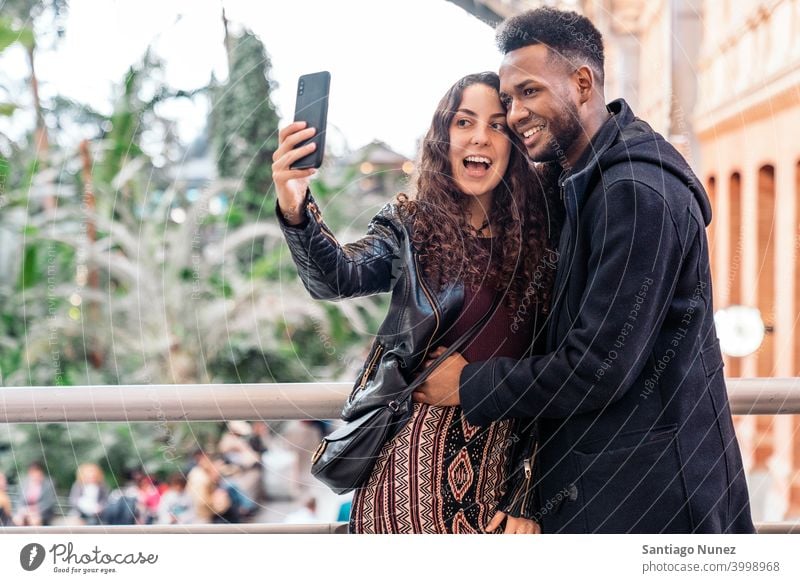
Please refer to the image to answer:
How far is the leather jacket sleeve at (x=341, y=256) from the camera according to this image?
804 mm

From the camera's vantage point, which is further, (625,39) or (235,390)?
(625,39)

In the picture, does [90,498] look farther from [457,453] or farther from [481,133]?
[481,133]

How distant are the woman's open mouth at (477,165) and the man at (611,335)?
44 millimetres

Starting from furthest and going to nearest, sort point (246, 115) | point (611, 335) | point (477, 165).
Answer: point (246, 115) → point (477, 165) → point (611, 335)

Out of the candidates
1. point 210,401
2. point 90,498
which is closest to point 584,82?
point 210,401

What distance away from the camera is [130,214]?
2686 millimetres

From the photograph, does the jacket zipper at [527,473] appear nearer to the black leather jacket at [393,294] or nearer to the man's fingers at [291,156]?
the black leather jacket at [393,294]

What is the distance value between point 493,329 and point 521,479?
0.49 ft

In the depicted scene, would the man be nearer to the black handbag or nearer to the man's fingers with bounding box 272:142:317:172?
the black handbag

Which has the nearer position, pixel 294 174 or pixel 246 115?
pixel 294 174

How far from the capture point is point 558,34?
2.61ft
